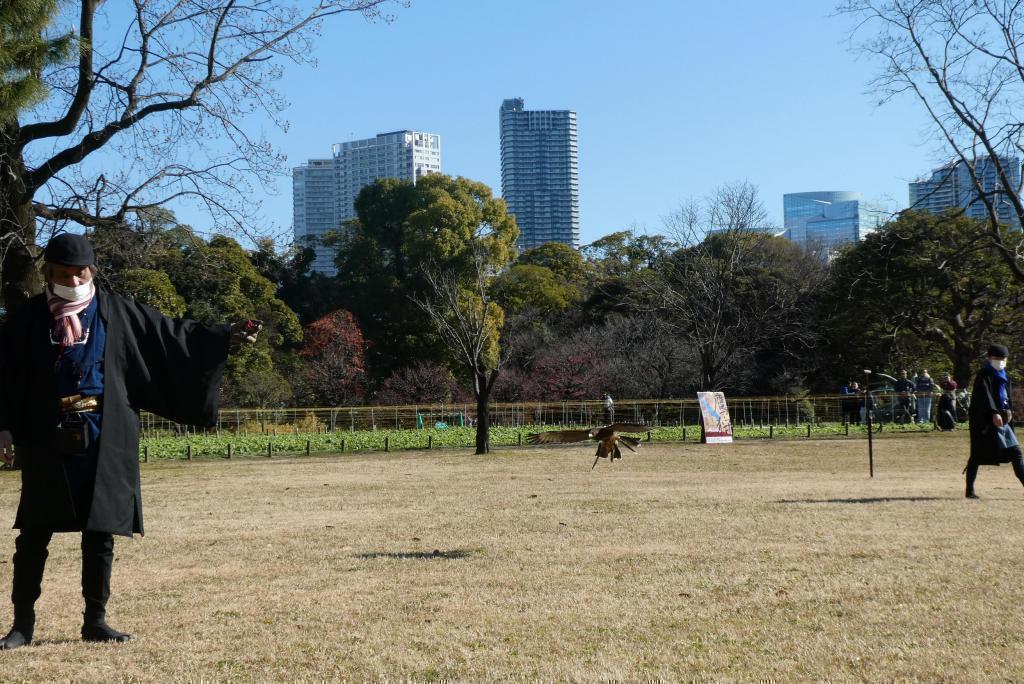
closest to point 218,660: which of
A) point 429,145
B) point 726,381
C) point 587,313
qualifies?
point 726,381

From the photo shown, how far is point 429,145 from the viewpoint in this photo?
129750 mm

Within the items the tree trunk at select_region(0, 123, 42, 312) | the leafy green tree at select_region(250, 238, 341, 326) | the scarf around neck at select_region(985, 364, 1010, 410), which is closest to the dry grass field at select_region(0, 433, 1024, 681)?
the scarf around neck at select_region(985, 364, 1010, 410)

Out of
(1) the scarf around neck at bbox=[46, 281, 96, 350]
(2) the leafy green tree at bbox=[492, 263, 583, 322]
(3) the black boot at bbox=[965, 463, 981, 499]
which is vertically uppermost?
(2) the leafy green tree at bbox=[492, 263, 583, 322]

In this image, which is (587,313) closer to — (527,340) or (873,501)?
(527,340)

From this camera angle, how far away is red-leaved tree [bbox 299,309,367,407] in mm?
38875

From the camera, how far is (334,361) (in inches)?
1542

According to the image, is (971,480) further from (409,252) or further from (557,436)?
(409,252)

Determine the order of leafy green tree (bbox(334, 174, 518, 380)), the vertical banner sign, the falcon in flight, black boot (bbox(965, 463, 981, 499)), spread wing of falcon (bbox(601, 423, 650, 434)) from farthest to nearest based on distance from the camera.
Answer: leafy green tree (bbox(334, 174, 518, 380))
the vertical banner sign
black boot (bbox(965, 463, 981, 499))
spread wing of falcon (bbox(601, 423, 650, 434))
the falcon in flight

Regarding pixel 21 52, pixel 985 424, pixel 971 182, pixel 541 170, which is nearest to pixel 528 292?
pixel 971 182

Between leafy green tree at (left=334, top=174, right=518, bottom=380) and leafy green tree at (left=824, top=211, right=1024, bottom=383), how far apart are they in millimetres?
13963

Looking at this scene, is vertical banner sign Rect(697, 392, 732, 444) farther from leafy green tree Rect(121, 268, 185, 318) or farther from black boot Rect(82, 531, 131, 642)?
black boot Rect(82, 531, 131, 642)

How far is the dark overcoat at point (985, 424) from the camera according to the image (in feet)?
36.4

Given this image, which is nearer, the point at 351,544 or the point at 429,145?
the point at 351,544

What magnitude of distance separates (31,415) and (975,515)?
26.9 ft
